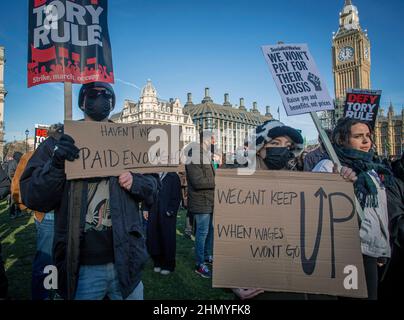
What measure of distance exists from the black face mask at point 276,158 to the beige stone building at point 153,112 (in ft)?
218

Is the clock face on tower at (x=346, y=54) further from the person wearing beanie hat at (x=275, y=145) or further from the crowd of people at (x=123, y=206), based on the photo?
the person wearing beanie hat at (x=275, y=145)

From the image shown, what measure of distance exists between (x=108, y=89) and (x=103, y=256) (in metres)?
1.34

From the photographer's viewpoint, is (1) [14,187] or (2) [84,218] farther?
(1) [14,187]

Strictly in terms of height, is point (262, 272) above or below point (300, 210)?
below

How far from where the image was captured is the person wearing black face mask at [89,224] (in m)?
2.12

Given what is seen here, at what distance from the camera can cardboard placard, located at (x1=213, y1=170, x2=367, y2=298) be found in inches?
79.3

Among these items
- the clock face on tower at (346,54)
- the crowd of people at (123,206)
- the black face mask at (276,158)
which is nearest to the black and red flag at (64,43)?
the crowd of people at (123,206)

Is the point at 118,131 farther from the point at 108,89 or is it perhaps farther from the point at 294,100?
the point at 294,100

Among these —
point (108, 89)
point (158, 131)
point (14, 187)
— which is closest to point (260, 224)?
point (158, 131)

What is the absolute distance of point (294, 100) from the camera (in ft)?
9.07

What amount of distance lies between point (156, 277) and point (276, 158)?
3555 mm

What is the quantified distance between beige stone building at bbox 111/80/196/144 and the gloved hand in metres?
66.7

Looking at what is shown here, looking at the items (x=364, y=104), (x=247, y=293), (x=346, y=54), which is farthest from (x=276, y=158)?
(x=346, y=54)

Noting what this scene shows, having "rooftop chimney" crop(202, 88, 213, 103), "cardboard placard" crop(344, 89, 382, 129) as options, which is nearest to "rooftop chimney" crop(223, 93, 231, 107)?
"rooftop chimney" crop(202, 88, 213, 103)
